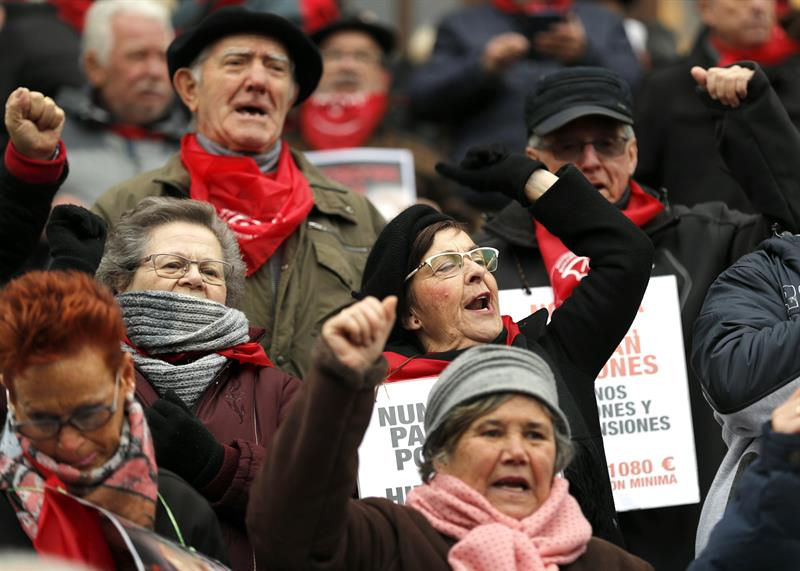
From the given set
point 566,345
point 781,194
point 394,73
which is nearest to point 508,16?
point 394,73

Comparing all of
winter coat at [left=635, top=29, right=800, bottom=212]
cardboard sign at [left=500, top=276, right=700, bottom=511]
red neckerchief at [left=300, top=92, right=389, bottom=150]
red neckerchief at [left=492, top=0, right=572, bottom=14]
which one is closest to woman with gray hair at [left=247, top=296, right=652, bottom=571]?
cardboard sign at [left=500, top=276, right=700, bottom=511]

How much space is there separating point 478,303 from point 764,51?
11.6ft

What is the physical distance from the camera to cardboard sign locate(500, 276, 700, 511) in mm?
6559

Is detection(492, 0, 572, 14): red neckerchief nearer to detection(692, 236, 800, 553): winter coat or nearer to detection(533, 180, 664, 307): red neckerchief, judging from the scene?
detection(533, 180, 664, 307): red neckerchief

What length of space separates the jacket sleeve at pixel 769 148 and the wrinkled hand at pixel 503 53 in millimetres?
2837

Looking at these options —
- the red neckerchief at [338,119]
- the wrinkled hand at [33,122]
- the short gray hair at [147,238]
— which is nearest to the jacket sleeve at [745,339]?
the short gray hair at [147,238]

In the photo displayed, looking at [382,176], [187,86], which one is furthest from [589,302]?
[382,176]

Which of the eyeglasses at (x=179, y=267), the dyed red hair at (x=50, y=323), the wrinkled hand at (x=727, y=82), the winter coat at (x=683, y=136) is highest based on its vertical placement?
the winter coat at (x=683, y=136)

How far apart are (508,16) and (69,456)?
5.89 metres

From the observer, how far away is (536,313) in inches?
243

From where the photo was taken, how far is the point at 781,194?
6617 mm

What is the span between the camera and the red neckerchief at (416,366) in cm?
591

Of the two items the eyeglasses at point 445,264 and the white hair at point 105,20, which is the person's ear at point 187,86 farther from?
the eyeglasses at point 445,264

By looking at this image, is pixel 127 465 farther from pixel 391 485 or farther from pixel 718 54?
pixel 718 54
